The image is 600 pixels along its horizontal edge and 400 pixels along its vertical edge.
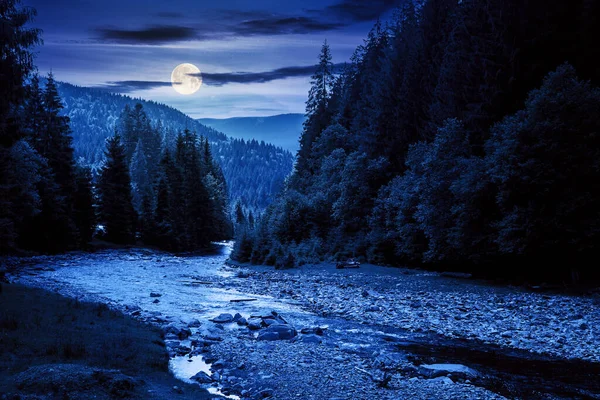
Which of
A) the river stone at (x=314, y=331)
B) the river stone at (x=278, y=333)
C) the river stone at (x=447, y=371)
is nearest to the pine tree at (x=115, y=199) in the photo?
the river stone at (x=278, y=333)

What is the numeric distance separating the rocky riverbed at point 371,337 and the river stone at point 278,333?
53 millimetres

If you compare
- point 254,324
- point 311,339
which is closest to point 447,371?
point 311,339

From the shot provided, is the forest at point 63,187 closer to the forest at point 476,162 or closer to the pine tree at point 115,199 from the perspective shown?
the pine tree at point 115,199

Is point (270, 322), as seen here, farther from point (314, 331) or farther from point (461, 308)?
point (461, 308)

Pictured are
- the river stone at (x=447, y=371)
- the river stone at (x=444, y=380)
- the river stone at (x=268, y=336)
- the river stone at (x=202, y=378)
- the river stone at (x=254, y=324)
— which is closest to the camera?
the river stone at (x=444, y=380)

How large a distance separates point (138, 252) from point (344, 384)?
2176 inches

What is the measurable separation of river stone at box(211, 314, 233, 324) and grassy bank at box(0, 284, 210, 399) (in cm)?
347

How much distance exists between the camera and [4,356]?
10.3 m

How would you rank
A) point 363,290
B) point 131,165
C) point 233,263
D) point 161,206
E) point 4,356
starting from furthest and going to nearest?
point 131,165 → point 161,206 → point 233,263 → point 363,290 → point 4,356

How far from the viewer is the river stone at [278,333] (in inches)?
634

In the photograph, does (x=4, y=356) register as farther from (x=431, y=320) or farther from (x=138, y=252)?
(x=138, y=252)

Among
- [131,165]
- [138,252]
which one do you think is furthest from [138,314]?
[131,165]

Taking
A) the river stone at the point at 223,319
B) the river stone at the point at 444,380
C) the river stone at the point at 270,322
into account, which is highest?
the river stone at the point at 444,380

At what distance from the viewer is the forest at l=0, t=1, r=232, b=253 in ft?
55.2
